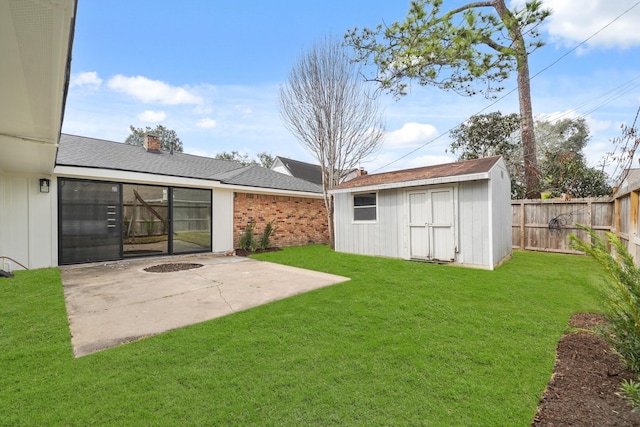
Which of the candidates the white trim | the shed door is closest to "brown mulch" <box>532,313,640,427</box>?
the shed door

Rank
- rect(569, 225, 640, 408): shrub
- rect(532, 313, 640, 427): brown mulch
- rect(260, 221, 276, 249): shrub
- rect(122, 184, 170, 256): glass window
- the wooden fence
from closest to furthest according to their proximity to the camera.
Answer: rect(532, 313, 640, 427): brown mulch, rect(569, 225, 640, 408): shrub, the wooden fence, rect(122, 184, 170, 256): glass window, rect(260, 221, 276, 249): shrub

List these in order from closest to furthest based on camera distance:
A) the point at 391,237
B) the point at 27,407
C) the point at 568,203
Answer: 1. the point at 27,407
2. the point at 391,237
3. the point at 568,203

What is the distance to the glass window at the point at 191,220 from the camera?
9.14 m

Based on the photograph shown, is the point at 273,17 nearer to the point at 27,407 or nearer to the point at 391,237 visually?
the point at 391,237

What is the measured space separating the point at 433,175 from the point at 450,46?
9.61 ft

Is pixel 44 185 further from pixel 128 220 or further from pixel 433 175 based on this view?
pixel 433 175

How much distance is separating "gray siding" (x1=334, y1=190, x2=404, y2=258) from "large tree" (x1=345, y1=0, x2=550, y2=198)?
308cm

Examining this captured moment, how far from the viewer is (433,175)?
7562mm

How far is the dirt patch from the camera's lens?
22.2ft

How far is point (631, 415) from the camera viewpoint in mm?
1854

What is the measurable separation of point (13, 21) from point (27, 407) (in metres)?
2.48

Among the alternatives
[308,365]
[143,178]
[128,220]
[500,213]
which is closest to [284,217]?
[143,178]

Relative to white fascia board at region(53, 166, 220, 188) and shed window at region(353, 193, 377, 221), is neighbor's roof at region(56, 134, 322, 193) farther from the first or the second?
shed window at region(353, 193, 377, 221)

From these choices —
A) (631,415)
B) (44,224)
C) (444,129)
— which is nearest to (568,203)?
(444,129)
